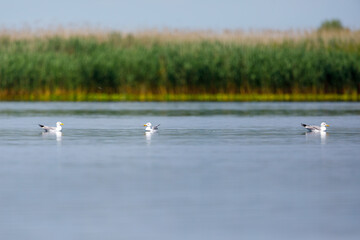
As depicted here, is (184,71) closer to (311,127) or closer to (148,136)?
(311,127)

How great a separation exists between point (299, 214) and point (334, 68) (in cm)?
3594

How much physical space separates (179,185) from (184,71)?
3257 cm

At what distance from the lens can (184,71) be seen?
44031 mm

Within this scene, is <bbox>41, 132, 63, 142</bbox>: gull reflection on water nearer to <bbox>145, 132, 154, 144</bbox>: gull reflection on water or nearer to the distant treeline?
<bbox>145, 132, 154, 144</bbox>: gull reflection on water

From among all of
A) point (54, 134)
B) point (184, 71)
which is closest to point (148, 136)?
point (54, 134)

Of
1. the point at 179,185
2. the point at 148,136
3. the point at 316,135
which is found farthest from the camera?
the point at 316,135

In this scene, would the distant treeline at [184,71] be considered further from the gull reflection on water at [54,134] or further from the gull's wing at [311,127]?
the gull reflection on water at [54,134]

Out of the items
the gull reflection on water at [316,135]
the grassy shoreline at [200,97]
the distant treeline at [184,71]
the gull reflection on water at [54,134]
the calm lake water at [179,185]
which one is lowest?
the calm lake water at [179,185]

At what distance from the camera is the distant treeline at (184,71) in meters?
44.0

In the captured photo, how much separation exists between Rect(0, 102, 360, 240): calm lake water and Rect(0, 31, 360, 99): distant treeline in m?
21.5

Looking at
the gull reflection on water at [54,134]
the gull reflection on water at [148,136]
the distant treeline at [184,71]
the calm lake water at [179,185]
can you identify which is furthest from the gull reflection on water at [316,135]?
the distant treeline at [184,71]

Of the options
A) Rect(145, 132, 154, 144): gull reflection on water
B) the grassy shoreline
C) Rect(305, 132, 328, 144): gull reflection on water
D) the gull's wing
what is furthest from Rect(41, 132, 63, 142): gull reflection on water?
the grassy shoreline

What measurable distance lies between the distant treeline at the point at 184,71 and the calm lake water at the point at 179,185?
21.5m

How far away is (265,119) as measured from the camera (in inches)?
1124
